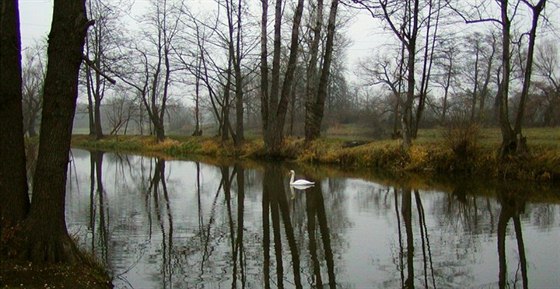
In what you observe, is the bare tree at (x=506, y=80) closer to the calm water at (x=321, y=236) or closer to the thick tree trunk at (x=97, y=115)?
the calm water at (x=321, y=236)

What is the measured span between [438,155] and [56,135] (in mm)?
16587

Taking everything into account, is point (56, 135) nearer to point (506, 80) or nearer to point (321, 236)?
point (321, 236)

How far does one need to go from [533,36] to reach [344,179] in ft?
25.9

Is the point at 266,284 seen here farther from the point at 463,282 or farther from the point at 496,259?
the point at 496,259

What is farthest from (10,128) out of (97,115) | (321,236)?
(97,115)

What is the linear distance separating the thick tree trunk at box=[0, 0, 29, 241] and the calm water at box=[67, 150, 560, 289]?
162 centimetres

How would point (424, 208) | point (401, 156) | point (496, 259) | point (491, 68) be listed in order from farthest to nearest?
point (491, 68) → point (401, 156) → point (424, 208) → point (496, 259)

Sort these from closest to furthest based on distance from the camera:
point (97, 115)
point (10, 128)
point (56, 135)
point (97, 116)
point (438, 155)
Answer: point (56, 135), point (10, 128), point (438, 155), point (97, 115), point (97, 116)

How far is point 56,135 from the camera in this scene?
245 inches

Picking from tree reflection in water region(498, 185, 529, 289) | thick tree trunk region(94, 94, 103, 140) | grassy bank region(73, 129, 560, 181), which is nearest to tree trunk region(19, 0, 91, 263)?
tree reflection in water region(498, 185, 529, 289)

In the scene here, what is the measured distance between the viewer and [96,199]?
1444 centimetres

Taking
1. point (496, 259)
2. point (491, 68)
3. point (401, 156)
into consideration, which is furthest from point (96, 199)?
point (491, 68)

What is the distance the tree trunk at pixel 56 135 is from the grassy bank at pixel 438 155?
14973 millimetres

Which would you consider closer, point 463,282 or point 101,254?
point 463,282
